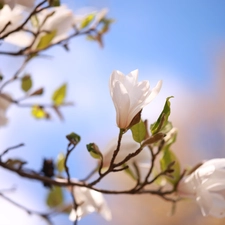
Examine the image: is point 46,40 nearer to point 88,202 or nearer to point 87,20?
point 87,20

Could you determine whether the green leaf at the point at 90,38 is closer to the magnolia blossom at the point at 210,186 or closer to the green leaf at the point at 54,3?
the green leaf at the point at 54,3

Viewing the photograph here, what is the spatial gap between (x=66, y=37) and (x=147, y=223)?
3.99 feet

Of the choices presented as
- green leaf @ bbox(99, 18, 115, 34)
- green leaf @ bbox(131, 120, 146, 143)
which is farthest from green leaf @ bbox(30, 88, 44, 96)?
green leaf @ bbox(131, 120, 146, 143)

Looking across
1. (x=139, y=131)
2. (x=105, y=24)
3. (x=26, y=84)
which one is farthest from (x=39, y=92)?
(x=139, y=131)

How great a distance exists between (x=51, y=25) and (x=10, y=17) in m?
0.09

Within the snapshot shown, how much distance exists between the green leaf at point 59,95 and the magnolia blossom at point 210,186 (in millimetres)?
280

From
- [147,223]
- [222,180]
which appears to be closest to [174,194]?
[222,180]

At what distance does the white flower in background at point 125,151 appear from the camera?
1.51ft

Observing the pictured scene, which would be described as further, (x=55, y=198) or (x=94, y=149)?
(x=55, y=198)

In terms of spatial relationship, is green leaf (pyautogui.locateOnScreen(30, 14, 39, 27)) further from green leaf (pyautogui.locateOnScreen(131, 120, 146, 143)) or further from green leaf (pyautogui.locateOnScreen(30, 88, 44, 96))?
green leaf (pyautogui.locateOnScreen(131, 120, 146, 143))

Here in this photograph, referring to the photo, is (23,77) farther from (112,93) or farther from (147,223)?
(147,223)

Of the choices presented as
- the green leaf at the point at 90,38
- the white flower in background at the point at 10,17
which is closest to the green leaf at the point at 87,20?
the green leaf at the point at 90,38

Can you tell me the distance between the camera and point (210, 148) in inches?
69.4

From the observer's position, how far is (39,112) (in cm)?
66
